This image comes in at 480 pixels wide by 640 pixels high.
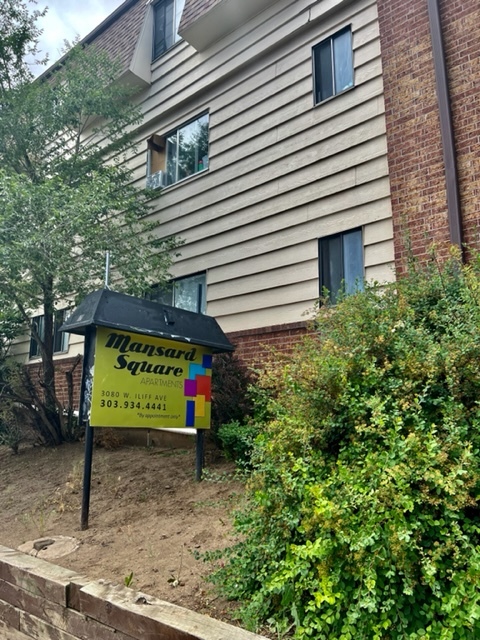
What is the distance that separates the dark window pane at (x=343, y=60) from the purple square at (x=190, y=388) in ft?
17.5

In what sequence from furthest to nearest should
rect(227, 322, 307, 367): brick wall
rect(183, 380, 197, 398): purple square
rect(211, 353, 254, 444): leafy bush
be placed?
rect(227, 322, 307, 367): brick wall, rect(211, 353, 254, 444): leafy bush, rect(183, 380, 197, 398): purple square

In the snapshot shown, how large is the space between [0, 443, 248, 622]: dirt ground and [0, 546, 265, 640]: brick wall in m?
0.25

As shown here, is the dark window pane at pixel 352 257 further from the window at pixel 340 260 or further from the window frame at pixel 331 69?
the window frame at pixel 331 69

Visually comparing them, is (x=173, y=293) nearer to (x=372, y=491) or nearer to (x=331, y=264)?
(x=331, y=264)

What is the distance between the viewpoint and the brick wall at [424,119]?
21.2 ft

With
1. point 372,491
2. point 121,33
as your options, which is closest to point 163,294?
point 121,33

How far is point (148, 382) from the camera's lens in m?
5.62

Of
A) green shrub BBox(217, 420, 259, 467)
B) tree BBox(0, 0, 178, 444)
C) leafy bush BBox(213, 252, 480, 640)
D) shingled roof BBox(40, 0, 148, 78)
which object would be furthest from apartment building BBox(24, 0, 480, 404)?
leafy bush BBox(213, 252, 480, 640)

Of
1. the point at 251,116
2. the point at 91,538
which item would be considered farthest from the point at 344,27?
the point at 91,538

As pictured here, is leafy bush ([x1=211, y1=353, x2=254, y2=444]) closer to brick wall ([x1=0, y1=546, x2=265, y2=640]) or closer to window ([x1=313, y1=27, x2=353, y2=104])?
brick wall ([x1=0, y1=546, x2=265, y2=640])

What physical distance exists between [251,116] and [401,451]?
7974 mm

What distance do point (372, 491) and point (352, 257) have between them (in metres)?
5.14

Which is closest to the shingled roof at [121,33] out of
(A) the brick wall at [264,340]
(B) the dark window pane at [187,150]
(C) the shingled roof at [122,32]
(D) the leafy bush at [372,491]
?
(C) the shingled roof at [122,32]

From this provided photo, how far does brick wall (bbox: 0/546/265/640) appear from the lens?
2.94 m
